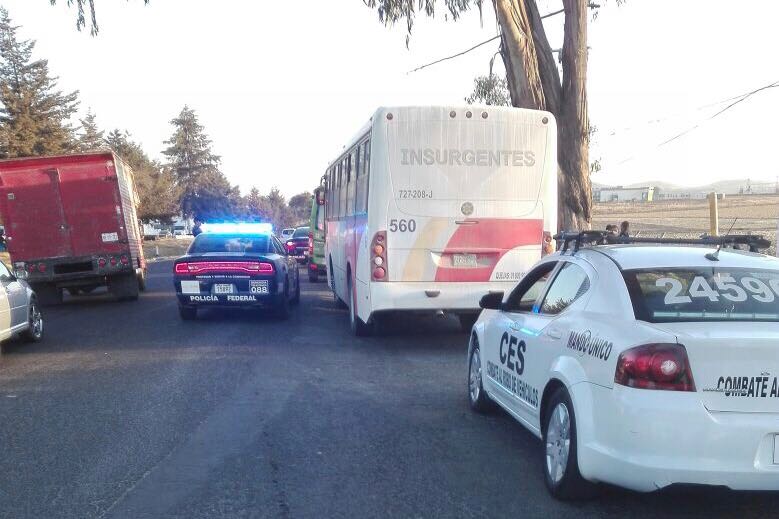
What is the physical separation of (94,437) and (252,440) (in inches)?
51.2

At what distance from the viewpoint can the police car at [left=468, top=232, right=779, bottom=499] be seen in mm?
4195

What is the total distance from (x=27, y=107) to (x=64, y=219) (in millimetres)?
41264

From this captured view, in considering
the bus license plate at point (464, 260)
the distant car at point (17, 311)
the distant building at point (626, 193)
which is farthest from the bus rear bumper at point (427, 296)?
the distant building at point (626, 193)

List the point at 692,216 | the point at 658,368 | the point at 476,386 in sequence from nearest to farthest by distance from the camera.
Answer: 1. the point at 658,368
2. the point at 476,386
3. the point at 692,216

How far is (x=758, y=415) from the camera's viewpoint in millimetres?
4207

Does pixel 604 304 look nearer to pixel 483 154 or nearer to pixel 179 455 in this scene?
pixel 179 455

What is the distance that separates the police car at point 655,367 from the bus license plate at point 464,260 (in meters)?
4.82

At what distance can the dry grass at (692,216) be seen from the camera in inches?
743

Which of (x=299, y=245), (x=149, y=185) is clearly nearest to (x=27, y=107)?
(x=149, y=185)

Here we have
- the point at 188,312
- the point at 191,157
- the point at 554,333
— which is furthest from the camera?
the point at 191,157

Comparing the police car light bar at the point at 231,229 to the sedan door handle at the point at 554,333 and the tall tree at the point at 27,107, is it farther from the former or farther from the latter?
the tall tree at the point at 27,107

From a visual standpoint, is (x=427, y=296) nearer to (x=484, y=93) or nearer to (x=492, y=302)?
(x=492, y=302)

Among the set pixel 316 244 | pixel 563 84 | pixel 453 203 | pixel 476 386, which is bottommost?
pixel 316 244

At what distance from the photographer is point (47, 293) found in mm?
→ 17938
